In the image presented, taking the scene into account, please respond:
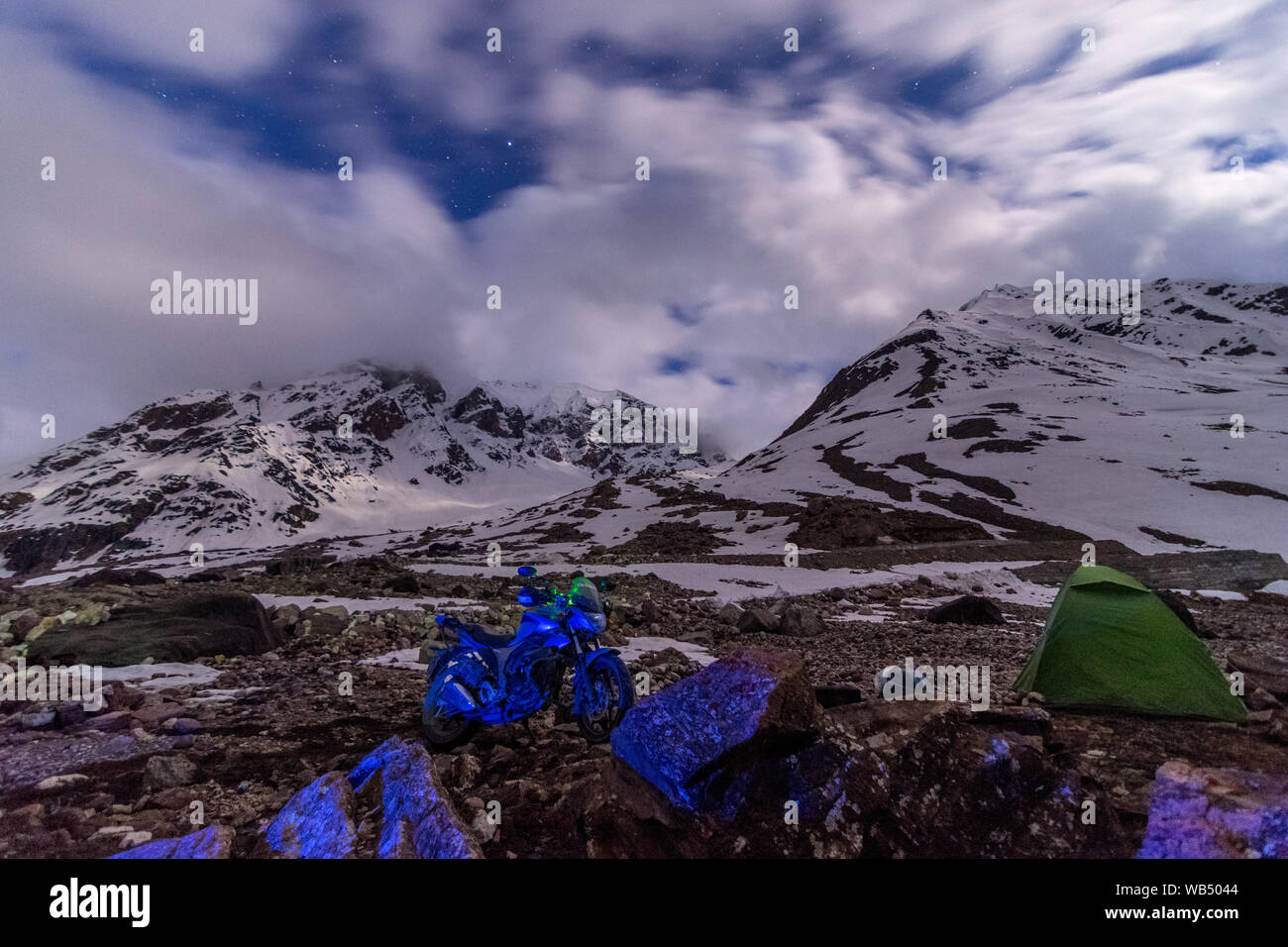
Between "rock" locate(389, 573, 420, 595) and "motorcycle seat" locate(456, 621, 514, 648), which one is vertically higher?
"motorcycle seat" locate(456, 621, 514, 648)

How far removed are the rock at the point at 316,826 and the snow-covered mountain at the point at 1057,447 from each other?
61393mm

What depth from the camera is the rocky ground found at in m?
3.40

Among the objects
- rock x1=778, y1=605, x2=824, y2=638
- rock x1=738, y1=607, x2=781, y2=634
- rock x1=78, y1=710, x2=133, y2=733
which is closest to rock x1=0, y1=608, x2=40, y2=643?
rock x1=78, y1=710, x2=133, y2=733

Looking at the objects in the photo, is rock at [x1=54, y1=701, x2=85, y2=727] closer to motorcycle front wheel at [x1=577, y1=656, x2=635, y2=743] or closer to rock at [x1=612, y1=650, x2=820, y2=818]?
motorcycle front wheel at [x1=577, y1=656, x2=635, y2=743]

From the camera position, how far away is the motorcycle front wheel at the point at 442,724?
580 cm

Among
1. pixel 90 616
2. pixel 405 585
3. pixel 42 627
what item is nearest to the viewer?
pixel 42 627

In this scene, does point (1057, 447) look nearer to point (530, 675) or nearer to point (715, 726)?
point (530, 675)

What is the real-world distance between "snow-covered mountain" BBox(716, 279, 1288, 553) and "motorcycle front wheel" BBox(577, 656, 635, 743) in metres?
58.6

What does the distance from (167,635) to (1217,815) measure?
41.5ft

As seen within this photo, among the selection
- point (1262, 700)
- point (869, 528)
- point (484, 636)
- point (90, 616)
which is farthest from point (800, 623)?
point (869, 528)

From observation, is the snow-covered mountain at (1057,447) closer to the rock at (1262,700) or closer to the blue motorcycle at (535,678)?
the rock at (1262,700)

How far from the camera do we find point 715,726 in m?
3.78

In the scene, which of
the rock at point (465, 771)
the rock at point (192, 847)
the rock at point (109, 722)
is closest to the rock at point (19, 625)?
the rock at point (109, 722)
